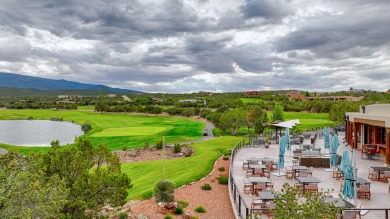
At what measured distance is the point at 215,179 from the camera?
67.4 ft

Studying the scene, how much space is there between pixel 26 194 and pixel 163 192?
820cm

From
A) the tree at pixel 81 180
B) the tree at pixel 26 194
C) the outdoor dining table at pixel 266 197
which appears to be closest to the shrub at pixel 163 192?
the tree at pixel 81 180

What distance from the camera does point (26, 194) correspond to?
8.70 meters

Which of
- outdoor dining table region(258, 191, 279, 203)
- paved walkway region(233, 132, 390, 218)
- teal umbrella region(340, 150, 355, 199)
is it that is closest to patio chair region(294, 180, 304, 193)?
paved walkway region(233, 132, 390, 218)

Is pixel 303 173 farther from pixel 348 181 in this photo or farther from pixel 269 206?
pixel 269 206

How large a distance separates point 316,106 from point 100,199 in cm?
9429

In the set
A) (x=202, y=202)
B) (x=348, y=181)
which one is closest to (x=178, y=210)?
(x=202, y=202)

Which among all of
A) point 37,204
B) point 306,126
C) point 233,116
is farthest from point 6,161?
point 306,126

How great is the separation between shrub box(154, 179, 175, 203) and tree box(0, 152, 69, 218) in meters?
6.60

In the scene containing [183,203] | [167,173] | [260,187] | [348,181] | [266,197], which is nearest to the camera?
[348,181]

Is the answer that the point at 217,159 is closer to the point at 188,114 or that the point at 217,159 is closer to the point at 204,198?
the point at 204,198

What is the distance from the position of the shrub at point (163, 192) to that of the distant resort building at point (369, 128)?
57.6 ft

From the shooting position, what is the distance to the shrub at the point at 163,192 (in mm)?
16062

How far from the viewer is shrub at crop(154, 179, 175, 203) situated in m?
16.1
